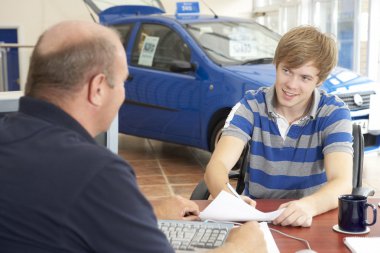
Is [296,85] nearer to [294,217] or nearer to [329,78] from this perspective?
[294,217]

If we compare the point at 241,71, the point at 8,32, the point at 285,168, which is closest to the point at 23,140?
the point at 285,168

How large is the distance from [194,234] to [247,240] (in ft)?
0.75

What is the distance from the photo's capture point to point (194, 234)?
5.64 ft

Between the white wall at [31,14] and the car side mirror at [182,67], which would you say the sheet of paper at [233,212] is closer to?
the car side mirror at [182,67]

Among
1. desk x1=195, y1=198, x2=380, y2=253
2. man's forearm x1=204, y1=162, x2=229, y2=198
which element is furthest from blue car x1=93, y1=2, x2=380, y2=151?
desk x1=195, y1=198, x2=380, y2=253

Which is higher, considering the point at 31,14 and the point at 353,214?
the point at 31,14

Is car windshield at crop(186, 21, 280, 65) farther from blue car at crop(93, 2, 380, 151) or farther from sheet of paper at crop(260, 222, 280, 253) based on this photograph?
sheet of paper at crop(260, 222, 280, 253)

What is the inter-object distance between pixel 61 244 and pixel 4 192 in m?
0.14

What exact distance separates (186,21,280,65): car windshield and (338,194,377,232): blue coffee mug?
3.92m

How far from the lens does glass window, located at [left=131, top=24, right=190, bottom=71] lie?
6012 millimetres

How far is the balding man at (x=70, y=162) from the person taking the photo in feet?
3.56

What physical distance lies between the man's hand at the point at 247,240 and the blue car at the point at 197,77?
3.61 meters

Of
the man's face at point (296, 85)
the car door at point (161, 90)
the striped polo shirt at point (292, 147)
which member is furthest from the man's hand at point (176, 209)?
the car door at point (161, 90)

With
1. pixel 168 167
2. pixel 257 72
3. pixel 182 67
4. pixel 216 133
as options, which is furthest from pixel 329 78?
pixel 168 167
